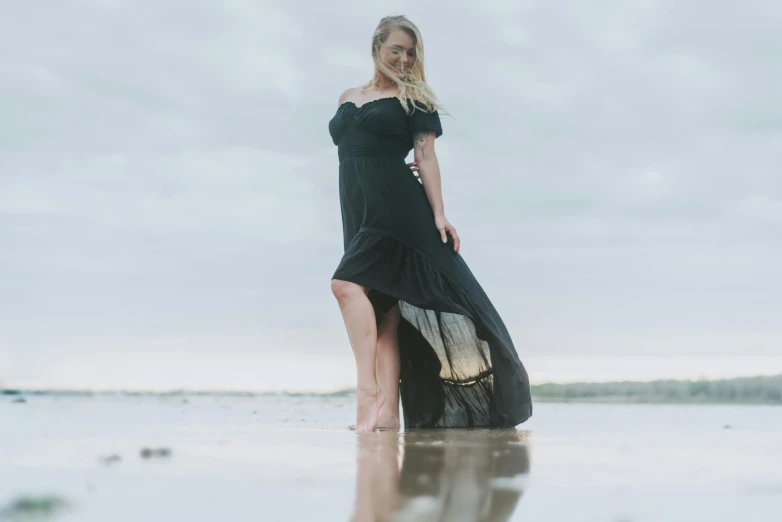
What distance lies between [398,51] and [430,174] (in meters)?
0.51

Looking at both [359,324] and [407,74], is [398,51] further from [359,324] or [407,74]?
[359,324]

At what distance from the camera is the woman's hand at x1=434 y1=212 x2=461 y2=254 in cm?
345

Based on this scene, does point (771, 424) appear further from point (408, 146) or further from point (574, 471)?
point (574, 471)

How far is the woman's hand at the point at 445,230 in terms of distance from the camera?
3453mm

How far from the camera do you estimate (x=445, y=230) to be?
348cm

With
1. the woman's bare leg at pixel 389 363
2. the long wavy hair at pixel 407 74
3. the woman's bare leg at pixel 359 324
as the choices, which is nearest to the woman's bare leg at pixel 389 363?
the woman's bare leg at pixel 389 363

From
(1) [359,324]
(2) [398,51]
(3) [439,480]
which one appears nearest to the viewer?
(3) [439,480]

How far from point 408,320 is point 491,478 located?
6.77 ft

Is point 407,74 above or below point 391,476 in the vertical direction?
above

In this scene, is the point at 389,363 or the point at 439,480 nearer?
the point at 439,480

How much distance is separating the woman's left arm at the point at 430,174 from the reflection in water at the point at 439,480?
121 cm

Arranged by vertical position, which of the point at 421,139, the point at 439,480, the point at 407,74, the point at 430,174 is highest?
the point at 407,74

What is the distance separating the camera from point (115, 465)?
1845 millimetres

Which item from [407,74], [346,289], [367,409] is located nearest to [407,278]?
[346,289]
